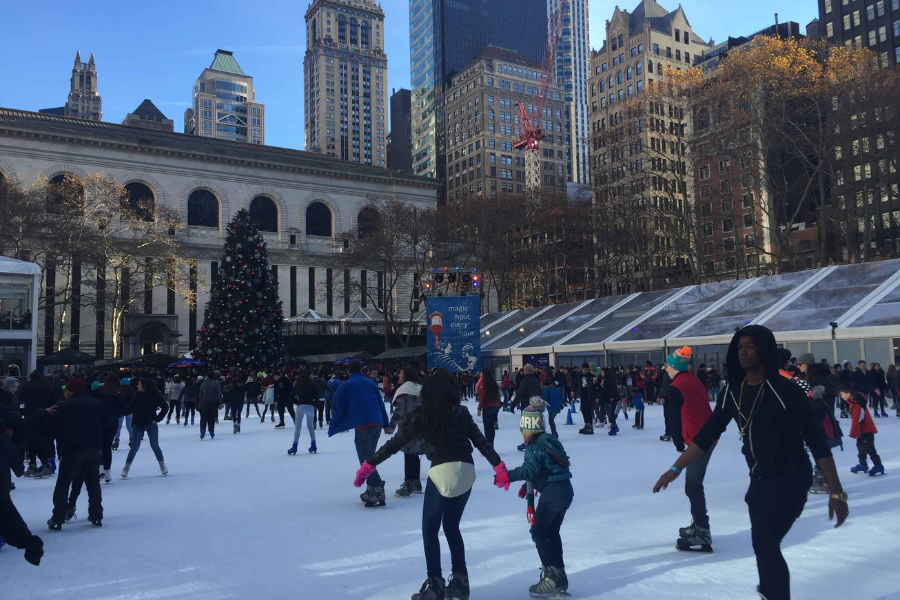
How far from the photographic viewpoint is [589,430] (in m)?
16.3

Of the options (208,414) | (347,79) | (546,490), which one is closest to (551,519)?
(546,490)

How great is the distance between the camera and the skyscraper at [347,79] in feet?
504

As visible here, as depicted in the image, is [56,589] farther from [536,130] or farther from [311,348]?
[536,130]

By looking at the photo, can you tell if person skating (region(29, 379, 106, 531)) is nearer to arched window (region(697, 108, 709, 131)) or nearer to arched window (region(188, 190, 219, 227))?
arched window (region(697, 108, 709, 131))

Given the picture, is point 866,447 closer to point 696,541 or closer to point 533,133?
point 696,541

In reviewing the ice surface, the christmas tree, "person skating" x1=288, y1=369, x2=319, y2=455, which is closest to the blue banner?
the christmas tree

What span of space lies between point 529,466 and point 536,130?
378 feet

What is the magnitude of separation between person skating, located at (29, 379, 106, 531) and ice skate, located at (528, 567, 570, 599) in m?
4.48

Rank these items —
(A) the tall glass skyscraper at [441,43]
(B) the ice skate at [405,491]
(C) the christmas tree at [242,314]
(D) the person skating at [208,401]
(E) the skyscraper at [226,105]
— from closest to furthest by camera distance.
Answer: (B) the ice skate at [405,491] → (D) the person skating at [208,401] → (C) the christmas tree at [242,314] → (A) the tall glass skyscraper at [441,43] → (E) the skyscraper at [226,105]

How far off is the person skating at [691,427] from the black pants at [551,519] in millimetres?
1229

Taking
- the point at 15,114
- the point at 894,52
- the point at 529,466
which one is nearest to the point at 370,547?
the point at 529,466

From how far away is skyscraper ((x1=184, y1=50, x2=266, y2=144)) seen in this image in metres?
153

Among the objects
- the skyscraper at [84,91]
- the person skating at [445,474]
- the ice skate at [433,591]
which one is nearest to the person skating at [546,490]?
the person skating at [445,474]

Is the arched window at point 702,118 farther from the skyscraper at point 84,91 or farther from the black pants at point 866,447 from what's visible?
the skyscraper at point 84,91
